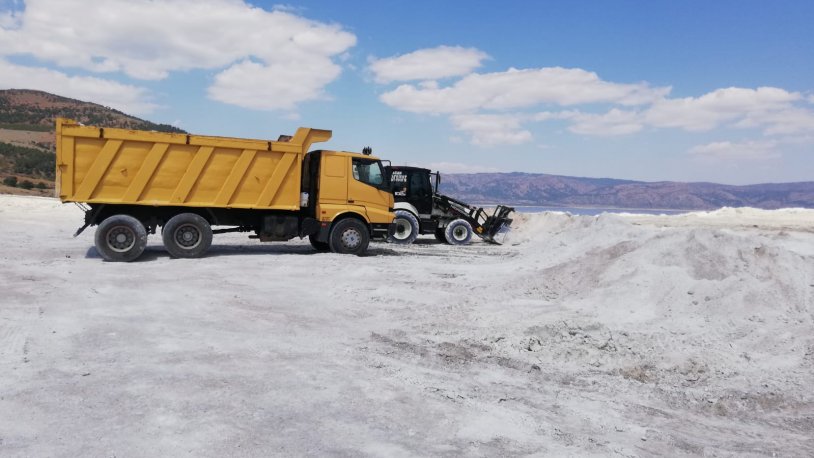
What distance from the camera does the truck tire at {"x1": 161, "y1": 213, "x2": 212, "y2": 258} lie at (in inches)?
463

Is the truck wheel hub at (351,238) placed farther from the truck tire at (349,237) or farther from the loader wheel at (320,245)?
the loader wheel at (320,245)

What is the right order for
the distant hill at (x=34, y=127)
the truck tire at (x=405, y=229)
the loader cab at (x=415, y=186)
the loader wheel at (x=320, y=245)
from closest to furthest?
the loader wheel at (x=320, y=245)
the truck tire at (x=405, y=229)
the loader cab at (x=415, y=186)
the distant hill at (x=34, y=127)

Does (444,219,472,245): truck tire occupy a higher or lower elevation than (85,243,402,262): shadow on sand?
higher

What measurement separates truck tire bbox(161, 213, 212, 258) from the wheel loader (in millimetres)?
6360

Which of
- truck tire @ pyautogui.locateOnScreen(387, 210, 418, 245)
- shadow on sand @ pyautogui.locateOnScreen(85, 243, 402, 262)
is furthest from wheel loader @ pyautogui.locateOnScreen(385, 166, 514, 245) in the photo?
shadow on sand @ pyautogui.locateOnScreen(85, 243, 402, 262)

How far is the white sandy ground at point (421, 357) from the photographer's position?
3.88 meters

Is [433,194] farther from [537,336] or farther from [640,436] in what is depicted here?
[640,436]

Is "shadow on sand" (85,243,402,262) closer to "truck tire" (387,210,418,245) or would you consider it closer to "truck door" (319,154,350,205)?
"truck tire" (387,210,418,245)

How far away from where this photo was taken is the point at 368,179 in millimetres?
13562

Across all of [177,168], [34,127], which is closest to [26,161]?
[34,127]

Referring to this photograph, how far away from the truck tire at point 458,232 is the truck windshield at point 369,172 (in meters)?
5.44

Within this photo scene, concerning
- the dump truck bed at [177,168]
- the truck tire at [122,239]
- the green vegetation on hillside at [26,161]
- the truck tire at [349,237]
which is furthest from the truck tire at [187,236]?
the green vegetation on hillside at [26,161]

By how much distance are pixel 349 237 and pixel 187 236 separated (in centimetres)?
356

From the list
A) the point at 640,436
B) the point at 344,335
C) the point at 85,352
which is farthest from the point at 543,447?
the point at 85,352
